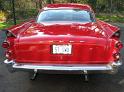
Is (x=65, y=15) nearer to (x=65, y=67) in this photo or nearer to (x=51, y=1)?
(x=65, y=67)

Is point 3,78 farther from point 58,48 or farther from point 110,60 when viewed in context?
point 110,60

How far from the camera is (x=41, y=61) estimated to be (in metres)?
5.38

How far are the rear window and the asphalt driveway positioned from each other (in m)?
1.14

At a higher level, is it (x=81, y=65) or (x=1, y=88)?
(x=81, y=65)

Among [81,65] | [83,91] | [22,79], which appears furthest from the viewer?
[22,79]

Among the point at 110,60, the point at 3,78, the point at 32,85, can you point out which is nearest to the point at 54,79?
the point at 32,85

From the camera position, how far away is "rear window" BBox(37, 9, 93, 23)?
6.68 metres

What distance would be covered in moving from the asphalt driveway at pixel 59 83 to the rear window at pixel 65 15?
1137 millimetres

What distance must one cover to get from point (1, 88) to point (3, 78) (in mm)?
693

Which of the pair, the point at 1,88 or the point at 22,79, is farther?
the point at 22,79

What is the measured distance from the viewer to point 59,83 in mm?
6234

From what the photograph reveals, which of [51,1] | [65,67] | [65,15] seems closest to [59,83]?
[65,67]

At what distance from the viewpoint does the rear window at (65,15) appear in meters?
6.68

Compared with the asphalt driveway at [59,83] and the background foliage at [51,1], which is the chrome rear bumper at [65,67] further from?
the background foliage at [51,1]
